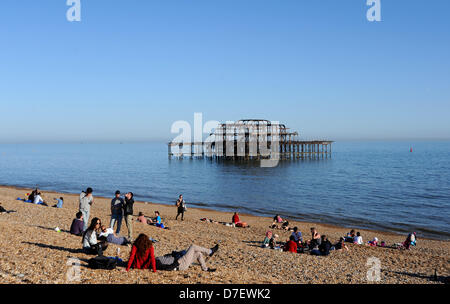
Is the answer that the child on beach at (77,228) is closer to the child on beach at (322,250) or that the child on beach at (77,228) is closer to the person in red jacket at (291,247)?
the person in red jacket at (291,247)

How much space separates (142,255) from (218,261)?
289 centimetres

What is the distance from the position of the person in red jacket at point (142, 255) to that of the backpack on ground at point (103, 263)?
12.6 inches

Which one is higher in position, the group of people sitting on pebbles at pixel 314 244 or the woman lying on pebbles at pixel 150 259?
the woman lying on pebbles at pixel 150 259

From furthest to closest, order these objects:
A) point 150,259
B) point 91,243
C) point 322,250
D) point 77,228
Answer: point 322,250, point 77,228, point 91,243, point 150,259

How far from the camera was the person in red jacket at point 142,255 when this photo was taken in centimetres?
669

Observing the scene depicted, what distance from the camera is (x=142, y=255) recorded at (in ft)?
22.0

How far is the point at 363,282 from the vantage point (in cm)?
803

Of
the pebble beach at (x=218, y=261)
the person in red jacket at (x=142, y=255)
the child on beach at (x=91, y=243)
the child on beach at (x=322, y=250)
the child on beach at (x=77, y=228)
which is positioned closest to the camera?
the pebble beach at (x=218, y=261)

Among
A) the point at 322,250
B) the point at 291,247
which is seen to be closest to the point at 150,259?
the point at 291,247

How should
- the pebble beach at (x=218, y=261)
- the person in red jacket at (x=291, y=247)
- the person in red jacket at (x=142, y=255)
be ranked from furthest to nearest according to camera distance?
the person in red jacket at (x=291, y=247)
the person in red jacket at (x=142, y=255)
the pebble beach at (x=218, y=261)

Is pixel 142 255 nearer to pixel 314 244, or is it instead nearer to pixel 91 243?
pixel 91 243

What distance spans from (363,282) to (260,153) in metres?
58.9

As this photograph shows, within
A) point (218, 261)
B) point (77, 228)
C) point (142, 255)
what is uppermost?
point (142, 255)

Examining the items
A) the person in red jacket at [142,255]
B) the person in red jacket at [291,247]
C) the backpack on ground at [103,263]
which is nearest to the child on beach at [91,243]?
the backpack on ground at [103,263]
